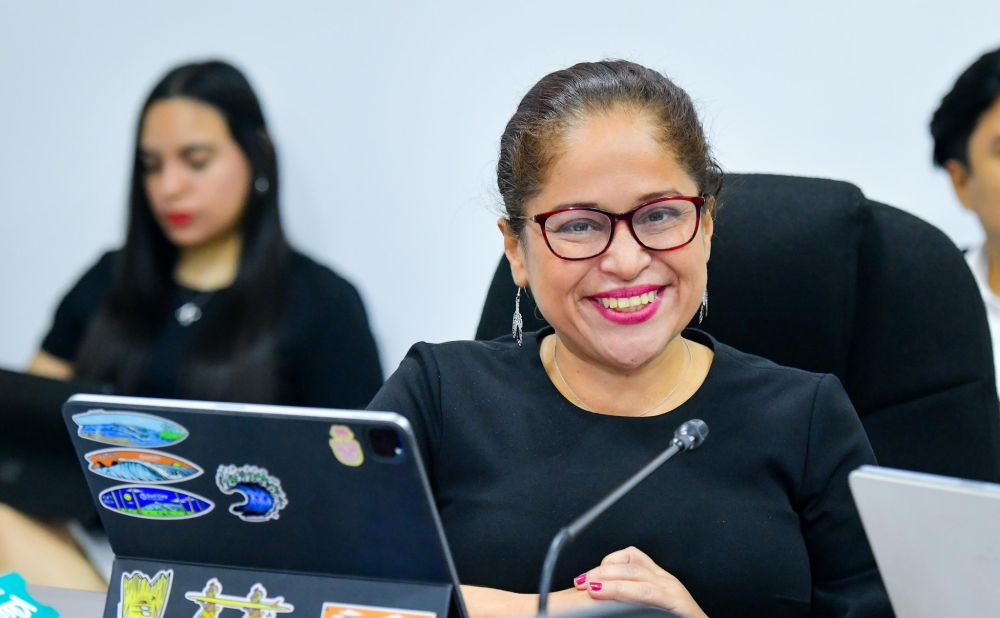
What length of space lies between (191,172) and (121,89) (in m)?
0.42

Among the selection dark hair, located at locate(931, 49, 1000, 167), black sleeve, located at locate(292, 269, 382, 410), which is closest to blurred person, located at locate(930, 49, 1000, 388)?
dark hair, located at locate(931, 49, 1000, 167)

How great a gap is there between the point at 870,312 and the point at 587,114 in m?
0.49

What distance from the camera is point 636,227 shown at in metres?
1.20

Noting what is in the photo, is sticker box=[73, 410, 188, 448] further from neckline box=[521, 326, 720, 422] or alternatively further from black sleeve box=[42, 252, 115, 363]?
black sleeve box=[42, 252, 115, 363]

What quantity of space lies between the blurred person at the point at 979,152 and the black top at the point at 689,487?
721 millimetres

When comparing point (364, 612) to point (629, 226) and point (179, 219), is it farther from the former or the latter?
point (179, 219)

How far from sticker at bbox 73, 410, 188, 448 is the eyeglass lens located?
1.74ft

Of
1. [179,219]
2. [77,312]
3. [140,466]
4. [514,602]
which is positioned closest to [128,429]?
[140,466]

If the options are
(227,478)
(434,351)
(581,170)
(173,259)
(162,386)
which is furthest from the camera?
(173,259)

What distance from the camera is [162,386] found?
236cm

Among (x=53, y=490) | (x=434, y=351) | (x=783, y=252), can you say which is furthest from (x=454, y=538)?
(x=53, y=490)

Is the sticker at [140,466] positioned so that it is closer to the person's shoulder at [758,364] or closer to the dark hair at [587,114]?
the dark hair at [587,114]

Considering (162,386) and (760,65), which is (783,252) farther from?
(162,386)

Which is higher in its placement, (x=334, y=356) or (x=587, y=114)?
(x=587, y=114)
